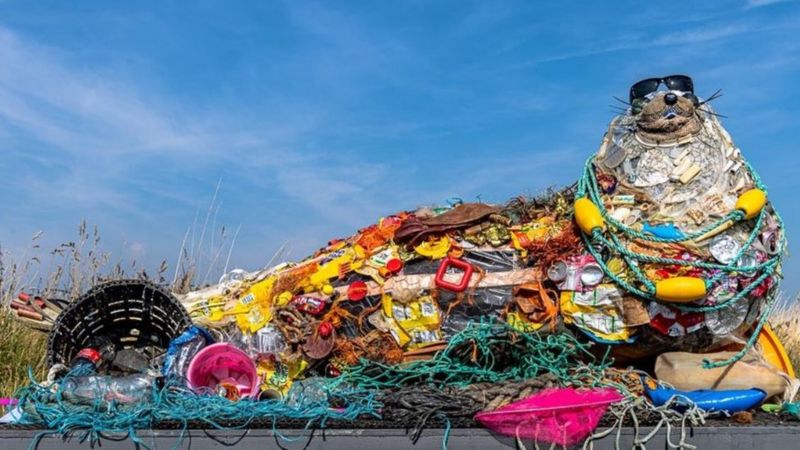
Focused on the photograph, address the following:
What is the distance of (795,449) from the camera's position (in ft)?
9.81

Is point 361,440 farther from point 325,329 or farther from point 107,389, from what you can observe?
point 107,389

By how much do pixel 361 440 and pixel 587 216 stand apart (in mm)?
1343

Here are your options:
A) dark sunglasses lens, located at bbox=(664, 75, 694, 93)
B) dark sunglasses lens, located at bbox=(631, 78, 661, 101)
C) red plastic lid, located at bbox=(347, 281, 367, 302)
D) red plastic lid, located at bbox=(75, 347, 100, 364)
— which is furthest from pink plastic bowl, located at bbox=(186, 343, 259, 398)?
dark sunglasses lens, located at bbox=(664, 75, 694, 93)

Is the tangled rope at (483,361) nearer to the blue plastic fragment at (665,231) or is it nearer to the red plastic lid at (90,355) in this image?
the blue plastic fragment at (665,231)

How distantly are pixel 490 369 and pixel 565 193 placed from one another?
2.94 feet

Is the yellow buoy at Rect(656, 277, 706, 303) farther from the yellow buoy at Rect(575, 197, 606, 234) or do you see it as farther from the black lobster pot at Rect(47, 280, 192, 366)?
the black lobster pot at Rect(47, 280, 192, 366)

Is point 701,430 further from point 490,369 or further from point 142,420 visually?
point 142,420

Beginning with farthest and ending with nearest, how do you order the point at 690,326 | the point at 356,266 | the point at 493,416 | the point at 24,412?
the point at 356,266 → the point at 690,326 → the point at 24,412 → the point at 493,416

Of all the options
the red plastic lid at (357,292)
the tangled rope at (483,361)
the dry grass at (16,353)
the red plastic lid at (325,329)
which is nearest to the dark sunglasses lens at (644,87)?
Answer: the tangled rope at (483,361)

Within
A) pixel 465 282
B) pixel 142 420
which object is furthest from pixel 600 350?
pixel 142 420

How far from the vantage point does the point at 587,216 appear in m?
3.53

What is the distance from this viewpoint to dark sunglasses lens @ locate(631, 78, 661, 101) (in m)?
3.87

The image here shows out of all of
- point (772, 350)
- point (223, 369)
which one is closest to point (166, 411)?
point (223, 369)

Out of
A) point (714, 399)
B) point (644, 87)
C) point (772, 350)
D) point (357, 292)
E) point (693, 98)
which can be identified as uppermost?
point (644, 87)
